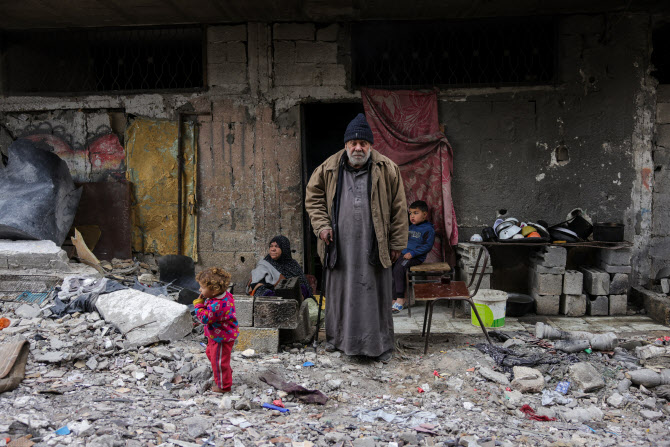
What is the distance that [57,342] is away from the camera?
4.34m

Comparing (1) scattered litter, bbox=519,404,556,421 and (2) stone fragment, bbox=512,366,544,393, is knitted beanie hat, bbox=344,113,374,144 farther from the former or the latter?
(1) scattered litter, bbox=519,404,556,421

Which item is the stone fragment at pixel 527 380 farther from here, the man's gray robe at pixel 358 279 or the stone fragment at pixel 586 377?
the man's gray robe at pixel 358 279

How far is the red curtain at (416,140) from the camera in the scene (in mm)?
6609

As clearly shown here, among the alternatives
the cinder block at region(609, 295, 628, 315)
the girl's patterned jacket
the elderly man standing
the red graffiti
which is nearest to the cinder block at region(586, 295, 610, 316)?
the cinder block at region(609, 295, 628, 315)

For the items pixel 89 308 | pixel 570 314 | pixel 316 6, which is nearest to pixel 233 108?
pixel 316 6

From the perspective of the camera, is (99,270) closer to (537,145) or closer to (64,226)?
(64,226)

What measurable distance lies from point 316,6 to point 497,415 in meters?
4.93

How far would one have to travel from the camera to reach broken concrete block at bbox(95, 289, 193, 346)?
453 cm

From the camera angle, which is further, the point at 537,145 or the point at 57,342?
the point at 537,145

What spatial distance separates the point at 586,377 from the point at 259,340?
2714 mm

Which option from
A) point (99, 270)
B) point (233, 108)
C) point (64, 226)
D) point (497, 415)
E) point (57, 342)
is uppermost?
point (233, 108)

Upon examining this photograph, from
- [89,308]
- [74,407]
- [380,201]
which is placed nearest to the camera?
[74,407]

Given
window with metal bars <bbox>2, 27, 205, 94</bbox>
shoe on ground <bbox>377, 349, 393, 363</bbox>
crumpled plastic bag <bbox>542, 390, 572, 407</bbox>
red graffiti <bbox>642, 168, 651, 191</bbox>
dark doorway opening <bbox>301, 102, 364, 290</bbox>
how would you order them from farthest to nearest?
dark doorway opening <bbox>301, 102, 364, 290</bbox>
window with metal bars <bbox>2, 27, 205, 94</bbox>
red graffiti <bbox>642, 168, 651, 191</bbox>
shoe on ground <bbox>377, 349, 393, 363</bbox>
crumpled plastic bag <bbox>542, 390, 572, 407</bbox>

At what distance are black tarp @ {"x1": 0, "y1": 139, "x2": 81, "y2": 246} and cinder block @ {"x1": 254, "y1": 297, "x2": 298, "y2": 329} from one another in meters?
→ 3.26
